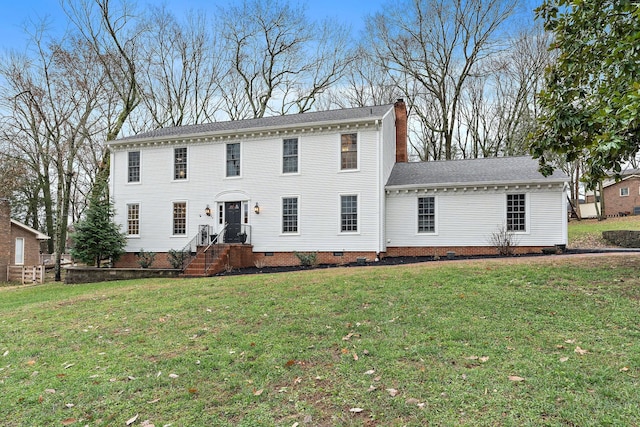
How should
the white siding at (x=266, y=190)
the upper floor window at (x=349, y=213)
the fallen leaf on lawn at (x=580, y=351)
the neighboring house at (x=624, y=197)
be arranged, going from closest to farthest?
the fallen leaf on lawn at (x=580, y=351) → the white siding at (x=266, y=190) → the upper floor window at (x=349, y=213) → the neighboring house at (x=624, y=197)

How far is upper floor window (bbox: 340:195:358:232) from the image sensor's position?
649 inches

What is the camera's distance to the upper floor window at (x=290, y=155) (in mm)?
17219

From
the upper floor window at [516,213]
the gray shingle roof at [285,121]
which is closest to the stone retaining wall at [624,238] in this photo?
the upper floor window at [516,213]

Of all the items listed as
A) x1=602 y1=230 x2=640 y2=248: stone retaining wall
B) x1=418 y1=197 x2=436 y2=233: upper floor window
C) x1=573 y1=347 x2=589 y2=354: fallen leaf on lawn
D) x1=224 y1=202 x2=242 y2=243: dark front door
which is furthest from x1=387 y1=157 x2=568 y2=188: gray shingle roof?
x1=573 y1=347 x2=589 y2=354: fallen leaf on lawn

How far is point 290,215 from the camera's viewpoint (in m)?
17.2

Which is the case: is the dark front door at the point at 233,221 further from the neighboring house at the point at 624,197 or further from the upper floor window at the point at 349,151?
the neighboring house at the point at 624,197

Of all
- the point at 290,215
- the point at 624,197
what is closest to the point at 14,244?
the point at 290,215

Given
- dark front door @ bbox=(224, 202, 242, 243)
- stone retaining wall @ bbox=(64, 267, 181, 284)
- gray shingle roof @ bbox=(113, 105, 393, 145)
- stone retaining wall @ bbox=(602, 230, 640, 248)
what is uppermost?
gray shingle roof @ bbox=(113, 105, 393, 145)

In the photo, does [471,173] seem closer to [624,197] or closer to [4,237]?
[4,237]

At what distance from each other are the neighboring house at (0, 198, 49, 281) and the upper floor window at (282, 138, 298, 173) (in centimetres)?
1512

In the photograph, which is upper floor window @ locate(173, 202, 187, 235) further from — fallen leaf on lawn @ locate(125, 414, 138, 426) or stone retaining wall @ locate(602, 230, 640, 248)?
stone retaining wall @ locate(602, 230, 640, 248)

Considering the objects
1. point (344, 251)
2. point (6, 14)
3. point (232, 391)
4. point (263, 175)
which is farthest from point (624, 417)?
point (6, 14)

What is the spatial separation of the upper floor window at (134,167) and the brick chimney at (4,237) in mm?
9361

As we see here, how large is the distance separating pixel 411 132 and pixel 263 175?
1998cm
